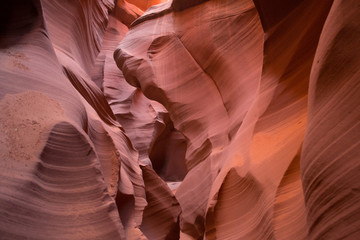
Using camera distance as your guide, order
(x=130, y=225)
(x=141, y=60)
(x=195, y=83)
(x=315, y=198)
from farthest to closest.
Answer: (x=141, y=60) → (x=195, y=83) → (x=130, y=225) → (x=315, y=198)

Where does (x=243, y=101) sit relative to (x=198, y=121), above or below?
above

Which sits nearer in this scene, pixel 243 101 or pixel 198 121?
pixel 243 101

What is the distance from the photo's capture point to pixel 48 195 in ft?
7.95

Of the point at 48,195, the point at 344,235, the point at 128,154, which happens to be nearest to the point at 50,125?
the point at 48,195

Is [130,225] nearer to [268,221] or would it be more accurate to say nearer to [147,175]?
A: [268,221]

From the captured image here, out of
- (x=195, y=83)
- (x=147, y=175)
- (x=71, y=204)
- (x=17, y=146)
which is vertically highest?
(x=17, y=146)

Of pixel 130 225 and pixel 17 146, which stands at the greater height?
pixel 17 146

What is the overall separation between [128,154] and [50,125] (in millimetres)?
2483

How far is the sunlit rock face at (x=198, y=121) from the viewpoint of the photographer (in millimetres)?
1988

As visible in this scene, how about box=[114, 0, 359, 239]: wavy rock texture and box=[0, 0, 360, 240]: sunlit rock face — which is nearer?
box=[0, 0, 360, 240]: sunlit rock face

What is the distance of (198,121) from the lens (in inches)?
252

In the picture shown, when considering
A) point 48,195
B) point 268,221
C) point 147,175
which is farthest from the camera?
point 147,175

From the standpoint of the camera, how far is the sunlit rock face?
199 centimetres

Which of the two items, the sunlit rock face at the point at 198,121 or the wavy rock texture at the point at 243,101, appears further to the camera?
the wavy rock texture at the point at 243,101
